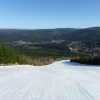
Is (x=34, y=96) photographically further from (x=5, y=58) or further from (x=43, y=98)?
(x=5, y=58)

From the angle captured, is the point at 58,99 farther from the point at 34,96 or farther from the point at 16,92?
the point at 16,92

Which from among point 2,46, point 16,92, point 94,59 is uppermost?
point 16,92

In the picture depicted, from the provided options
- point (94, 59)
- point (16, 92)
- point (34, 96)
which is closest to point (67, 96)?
point (34, 96)

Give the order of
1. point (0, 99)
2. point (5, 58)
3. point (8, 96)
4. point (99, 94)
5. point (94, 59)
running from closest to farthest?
point (0, 99), point (8, 96), point (99, 94), point (5, 58), point (94, 59)

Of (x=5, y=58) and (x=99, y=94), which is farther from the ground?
(x=99, y=94)

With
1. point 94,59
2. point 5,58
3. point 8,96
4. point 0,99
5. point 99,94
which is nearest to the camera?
point 0,99

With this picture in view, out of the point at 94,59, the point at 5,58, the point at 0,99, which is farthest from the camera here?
the point at 94,59

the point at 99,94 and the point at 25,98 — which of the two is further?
the point at 99,94

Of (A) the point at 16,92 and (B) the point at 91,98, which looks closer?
(B) the point at 91,98

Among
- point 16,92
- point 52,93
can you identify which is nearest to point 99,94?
point 52,93
